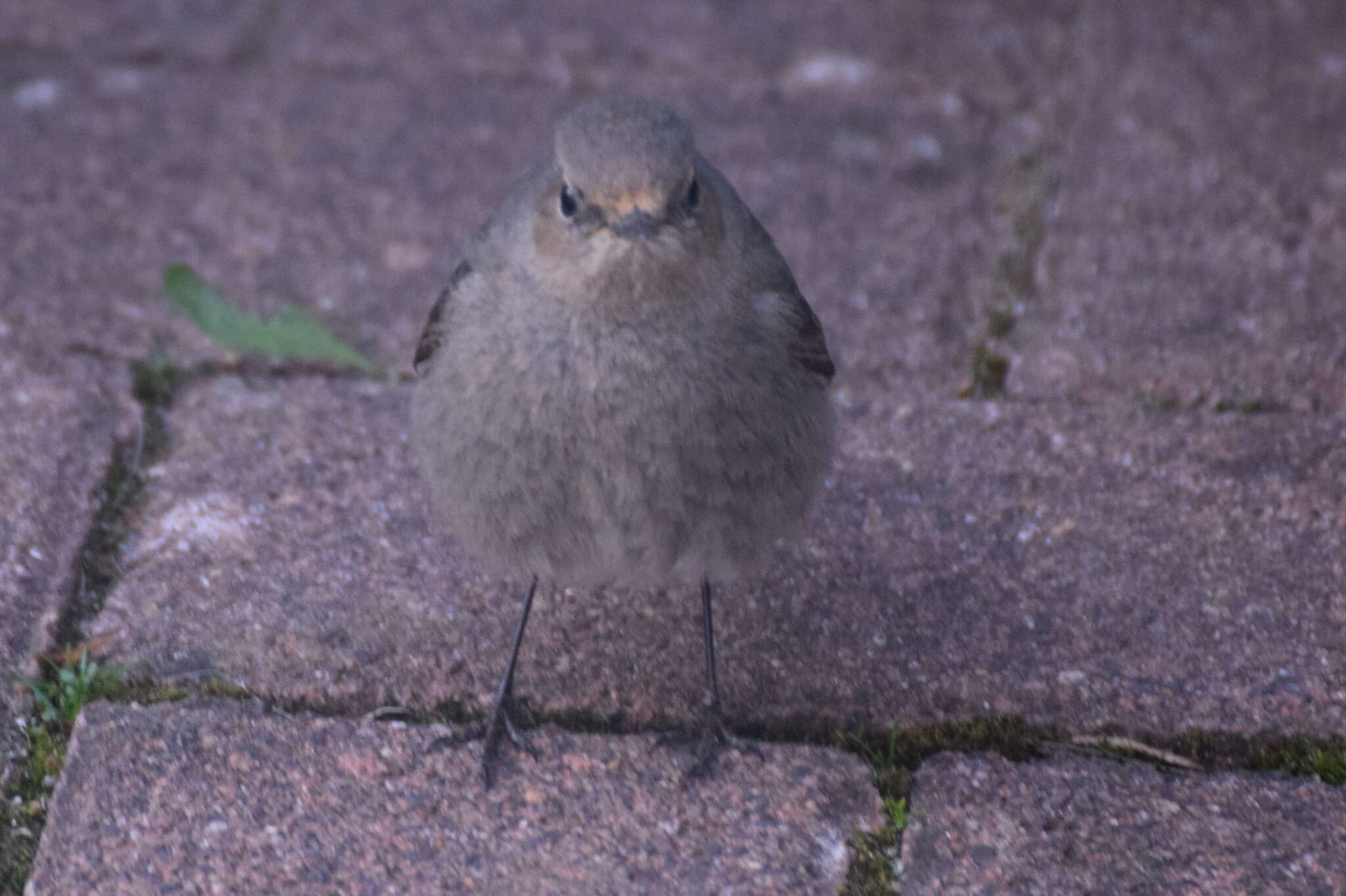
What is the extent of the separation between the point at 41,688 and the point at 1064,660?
2008mm

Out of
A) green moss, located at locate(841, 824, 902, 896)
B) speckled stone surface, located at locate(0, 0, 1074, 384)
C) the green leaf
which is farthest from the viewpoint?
speckled stone surface, located at locate(0, 0, 1074, 384)

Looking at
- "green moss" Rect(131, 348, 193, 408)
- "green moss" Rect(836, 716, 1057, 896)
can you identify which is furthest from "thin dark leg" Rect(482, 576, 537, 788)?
"green moss" Rect(131, 348, 193, 408)

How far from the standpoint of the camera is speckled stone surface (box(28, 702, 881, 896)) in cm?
246

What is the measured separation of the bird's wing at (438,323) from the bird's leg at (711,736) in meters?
0.85

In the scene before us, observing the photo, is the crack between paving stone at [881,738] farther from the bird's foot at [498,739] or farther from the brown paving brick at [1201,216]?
the brown paving brick at [1201,216]

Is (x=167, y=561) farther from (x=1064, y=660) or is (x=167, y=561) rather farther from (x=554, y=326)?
(x=1064, y=660)

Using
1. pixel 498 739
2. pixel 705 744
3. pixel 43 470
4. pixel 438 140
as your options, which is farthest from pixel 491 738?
pixel 438 140

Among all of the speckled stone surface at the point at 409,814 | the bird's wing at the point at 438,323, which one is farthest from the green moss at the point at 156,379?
the speckled stone surface at the point at 409,814

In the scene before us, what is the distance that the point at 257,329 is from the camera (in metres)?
3.87

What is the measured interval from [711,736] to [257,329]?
1.85 meters

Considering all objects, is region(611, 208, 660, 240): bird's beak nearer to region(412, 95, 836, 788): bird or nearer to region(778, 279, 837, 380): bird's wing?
region(412, 95, 836, 788): bird

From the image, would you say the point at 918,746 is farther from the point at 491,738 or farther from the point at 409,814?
the point at 409,814

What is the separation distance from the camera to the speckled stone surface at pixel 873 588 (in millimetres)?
2887

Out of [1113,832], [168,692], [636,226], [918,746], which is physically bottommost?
[168,692]
